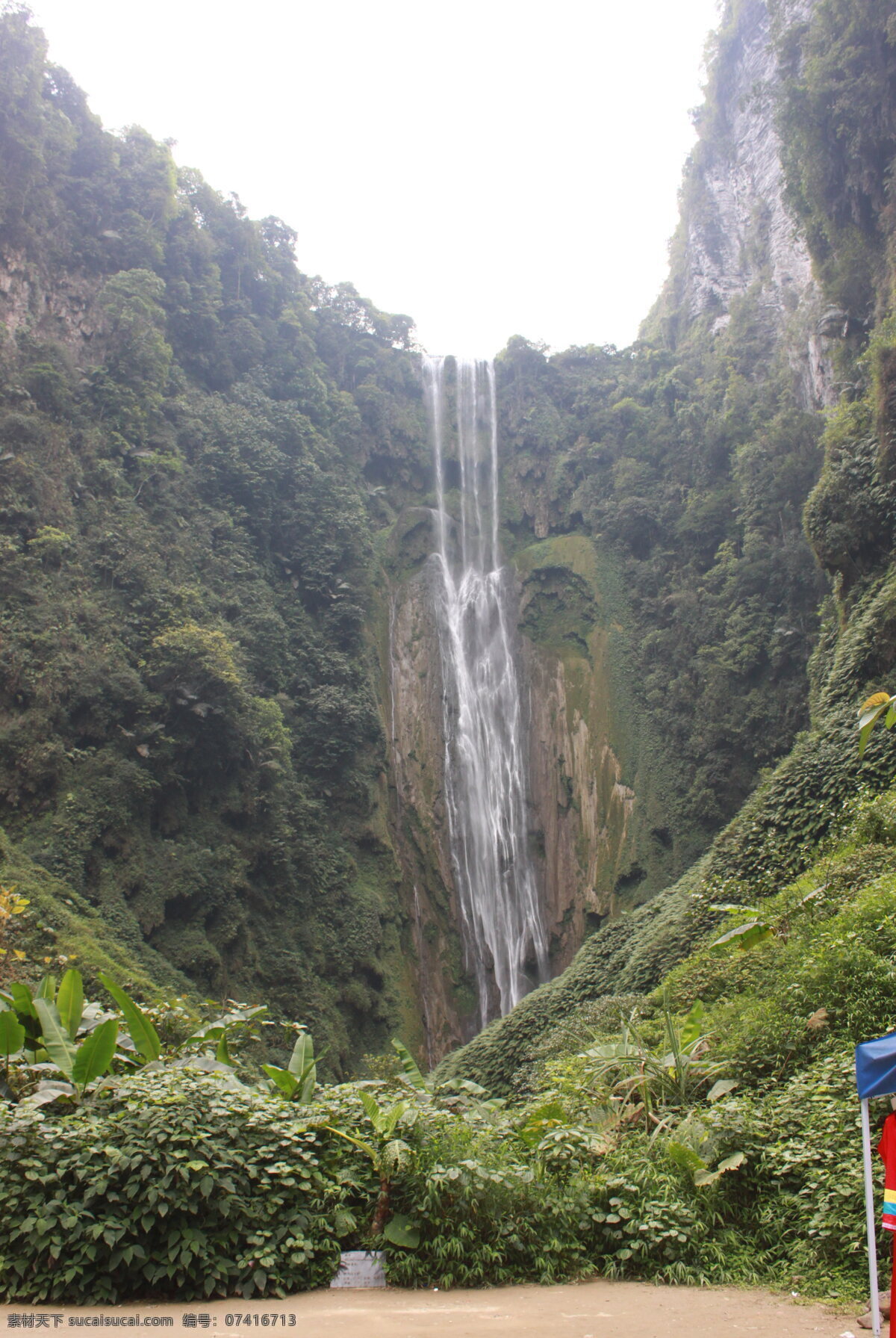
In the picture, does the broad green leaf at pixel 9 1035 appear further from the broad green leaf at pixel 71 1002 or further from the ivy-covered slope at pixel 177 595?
the ivy-covered slope at pixel 177 595

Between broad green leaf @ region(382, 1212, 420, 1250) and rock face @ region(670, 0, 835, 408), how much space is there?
2344 centimetres

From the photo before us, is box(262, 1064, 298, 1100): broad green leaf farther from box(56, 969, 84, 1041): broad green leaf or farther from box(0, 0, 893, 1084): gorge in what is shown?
box(0, 0, 893, 1084): gorge

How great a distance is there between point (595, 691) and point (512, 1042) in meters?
12.3

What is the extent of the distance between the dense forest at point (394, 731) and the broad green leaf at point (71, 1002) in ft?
0.12

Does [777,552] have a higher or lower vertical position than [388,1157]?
higher

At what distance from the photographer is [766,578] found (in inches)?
863

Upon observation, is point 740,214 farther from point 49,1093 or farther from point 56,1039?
point 49,1093

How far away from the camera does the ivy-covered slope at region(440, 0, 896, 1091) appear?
12547mm

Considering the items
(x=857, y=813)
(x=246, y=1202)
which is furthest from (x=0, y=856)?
(x=857, y=813)

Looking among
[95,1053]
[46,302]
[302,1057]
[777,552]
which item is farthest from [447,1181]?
[46,302]

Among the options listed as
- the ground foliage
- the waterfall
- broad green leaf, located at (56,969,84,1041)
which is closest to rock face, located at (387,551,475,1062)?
the waterfall

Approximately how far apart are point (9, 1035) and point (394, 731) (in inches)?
777

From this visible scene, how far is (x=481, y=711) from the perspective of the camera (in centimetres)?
2522

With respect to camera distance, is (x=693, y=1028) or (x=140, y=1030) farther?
(x=693, y=1028)
